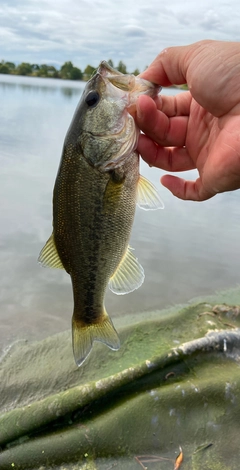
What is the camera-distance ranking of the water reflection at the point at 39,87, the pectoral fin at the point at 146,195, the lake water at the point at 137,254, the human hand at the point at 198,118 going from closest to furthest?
1. the human hand at the point at 198,118
2. the pectoral fin at the point at 146,195
3. the lake water at the point at 137,254
4. the water reflection at the point at 39,87

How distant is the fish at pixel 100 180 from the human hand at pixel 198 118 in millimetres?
146

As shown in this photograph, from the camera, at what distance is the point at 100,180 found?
2172mm

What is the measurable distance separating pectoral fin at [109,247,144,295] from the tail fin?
229mm

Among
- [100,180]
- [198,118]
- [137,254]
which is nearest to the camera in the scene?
[100,180]

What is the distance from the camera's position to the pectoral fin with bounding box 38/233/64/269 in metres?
2.38

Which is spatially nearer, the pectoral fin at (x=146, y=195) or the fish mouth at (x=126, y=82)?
the fish mouth at (x=126, y=82)

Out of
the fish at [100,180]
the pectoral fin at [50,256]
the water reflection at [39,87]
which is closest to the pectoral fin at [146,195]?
the fish at [100,180]

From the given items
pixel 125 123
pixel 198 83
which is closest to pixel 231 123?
pixel 198 83

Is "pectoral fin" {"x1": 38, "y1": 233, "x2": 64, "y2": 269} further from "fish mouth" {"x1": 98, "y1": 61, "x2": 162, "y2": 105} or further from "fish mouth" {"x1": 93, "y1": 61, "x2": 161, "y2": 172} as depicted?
"fish mouth" {"x1": 98, "y1": 61, "x2": 162, "y2": 105}

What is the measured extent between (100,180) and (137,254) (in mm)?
4173

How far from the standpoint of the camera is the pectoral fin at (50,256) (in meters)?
2.38

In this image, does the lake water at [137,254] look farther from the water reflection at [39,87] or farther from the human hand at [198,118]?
the water reflection at [39,87]

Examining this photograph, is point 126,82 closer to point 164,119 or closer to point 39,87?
point 164,119

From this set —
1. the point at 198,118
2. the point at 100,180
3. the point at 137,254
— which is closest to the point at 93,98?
the point at 100,180
